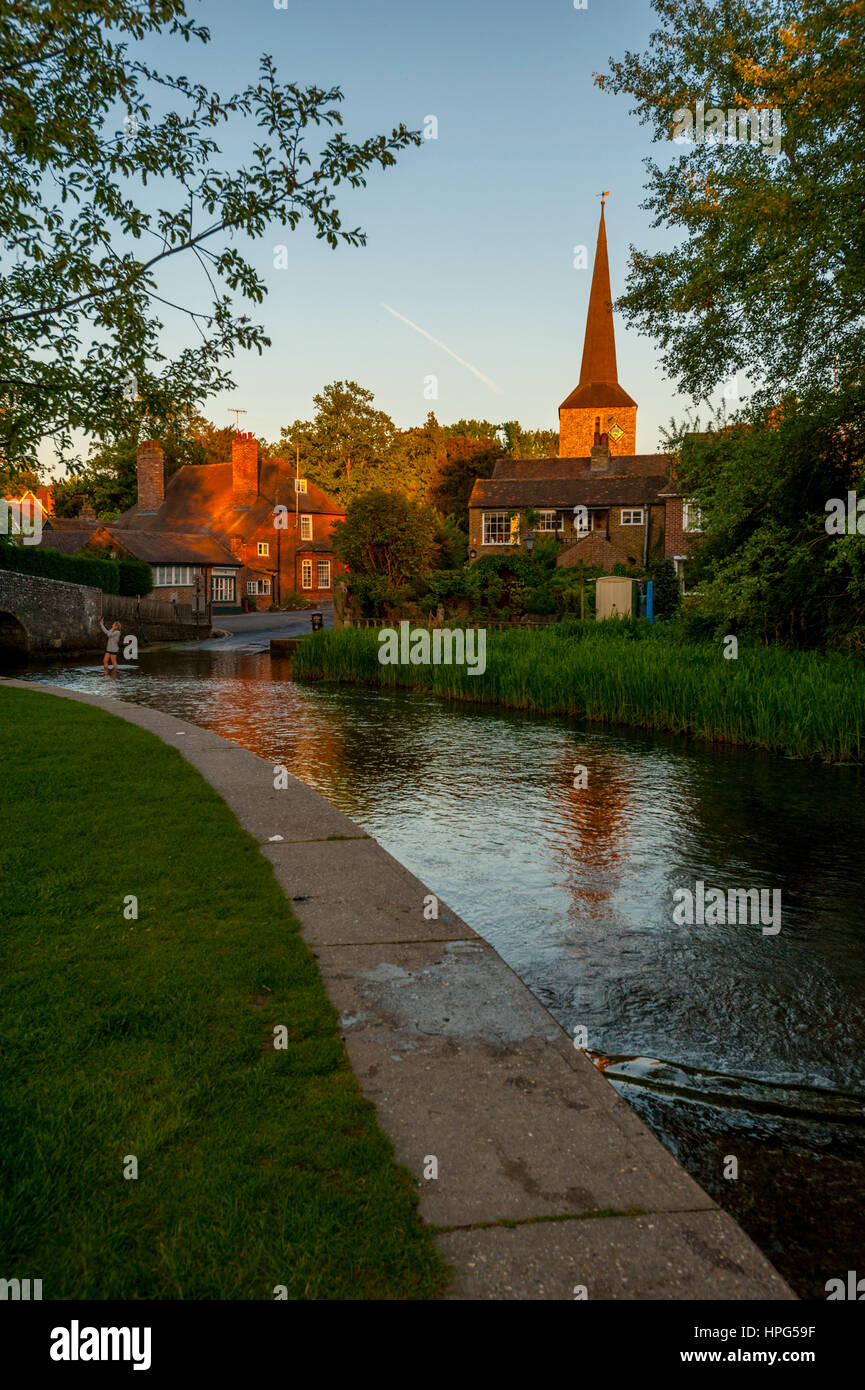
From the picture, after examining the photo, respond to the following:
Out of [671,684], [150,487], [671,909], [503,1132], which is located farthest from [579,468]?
[503,1132]

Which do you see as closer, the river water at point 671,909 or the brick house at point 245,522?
the river water at point 671,909

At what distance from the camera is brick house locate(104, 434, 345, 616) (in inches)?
2445

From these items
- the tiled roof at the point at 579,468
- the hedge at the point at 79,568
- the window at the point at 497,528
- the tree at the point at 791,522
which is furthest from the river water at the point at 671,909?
the tiled roof at the point at 579,468

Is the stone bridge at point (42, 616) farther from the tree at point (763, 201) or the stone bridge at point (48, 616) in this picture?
the tree at point (763, 201)

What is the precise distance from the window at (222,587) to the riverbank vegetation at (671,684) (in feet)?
130

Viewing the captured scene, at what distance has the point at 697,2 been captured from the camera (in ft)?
57.8

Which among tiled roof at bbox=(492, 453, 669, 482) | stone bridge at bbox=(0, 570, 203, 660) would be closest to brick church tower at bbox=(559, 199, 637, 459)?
tiled roof at bbox=(492, 453, 669, 482)

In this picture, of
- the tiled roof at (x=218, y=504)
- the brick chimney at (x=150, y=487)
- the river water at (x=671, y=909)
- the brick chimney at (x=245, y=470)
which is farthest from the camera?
the brick chimney at (x=150, y=487)

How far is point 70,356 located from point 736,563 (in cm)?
1421

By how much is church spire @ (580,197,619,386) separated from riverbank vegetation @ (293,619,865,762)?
55.0m

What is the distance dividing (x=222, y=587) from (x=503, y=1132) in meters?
60.4

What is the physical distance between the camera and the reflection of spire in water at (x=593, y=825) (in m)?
7.46

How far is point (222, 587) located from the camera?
200 feet

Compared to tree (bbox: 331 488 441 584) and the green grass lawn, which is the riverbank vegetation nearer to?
tree (bbox: 331 488 441 584)
